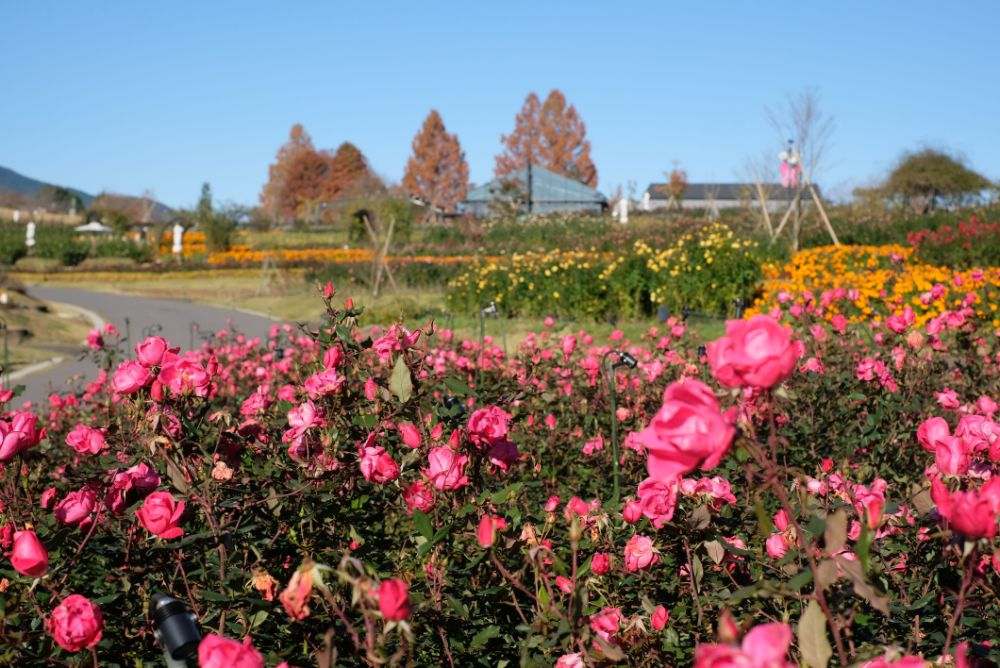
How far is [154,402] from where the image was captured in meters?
1.97

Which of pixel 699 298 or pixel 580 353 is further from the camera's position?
pixel 699 298

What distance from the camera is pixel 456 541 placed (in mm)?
2227

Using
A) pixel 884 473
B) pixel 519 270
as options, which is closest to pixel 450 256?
pixel 519 270

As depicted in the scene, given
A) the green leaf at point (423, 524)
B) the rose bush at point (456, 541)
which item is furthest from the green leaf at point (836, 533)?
the green leaf at point (423, 524)

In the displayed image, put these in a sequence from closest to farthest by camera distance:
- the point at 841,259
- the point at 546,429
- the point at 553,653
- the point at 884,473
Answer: the point at 553,653 → the point at 884,473 → the point at 546,429 → the point at 841,259

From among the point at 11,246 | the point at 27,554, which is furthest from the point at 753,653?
the point at 11,246

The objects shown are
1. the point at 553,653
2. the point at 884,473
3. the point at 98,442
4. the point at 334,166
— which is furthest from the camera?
the point at 334,166

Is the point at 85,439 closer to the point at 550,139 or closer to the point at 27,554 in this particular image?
the point at 27,554

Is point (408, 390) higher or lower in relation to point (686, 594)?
higher

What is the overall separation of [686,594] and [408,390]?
2.36 ft

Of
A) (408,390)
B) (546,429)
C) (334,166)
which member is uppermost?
(334,166)

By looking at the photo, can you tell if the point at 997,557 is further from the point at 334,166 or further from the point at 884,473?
the point at 334,166

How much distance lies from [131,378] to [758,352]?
136 centimetres

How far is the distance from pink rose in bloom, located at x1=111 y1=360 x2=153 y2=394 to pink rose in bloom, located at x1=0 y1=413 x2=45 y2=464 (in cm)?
17
